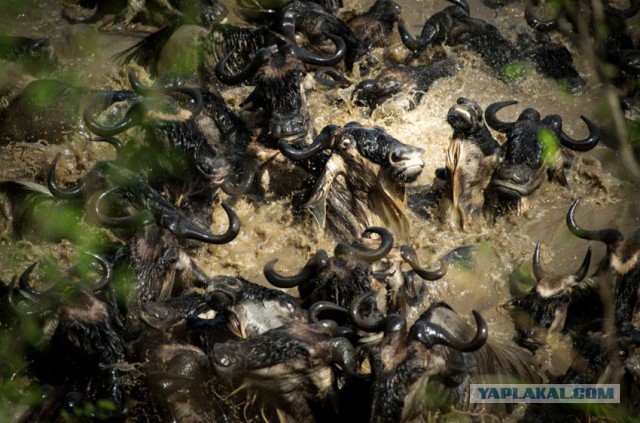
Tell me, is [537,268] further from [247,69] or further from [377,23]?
[377,23]

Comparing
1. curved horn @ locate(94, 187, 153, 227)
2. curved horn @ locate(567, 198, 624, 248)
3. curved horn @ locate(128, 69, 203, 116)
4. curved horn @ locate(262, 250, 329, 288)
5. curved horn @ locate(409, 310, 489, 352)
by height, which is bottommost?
curved horn @ locate(94, 187, 153, 227)

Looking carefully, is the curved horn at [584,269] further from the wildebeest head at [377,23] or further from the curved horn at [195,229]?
the wildebeest head at [377,23]

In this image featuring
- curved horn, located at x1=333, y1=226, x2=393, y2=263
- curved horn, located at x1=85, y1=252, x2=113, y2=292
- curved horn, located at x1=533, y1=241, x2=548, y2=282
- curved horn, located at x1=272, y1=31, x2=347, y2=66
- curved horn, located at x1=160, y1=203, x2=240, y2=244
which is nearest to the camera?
curved horn, located at x1=333, y1=226, x2=393, y2=263

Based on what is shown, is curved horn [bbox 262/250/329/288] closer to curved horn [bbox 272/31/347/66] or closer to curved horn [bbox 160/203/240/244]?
curved horn [bbox 160/203/240/244]

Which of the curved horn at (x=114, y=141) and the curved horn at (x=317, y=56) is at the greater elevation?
the curved horn at (x=317, y=56)

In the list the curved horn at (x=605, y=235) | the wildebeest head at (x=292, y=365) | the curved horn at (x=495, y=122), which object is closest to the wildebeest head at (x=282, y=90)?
the curved horn at (x=495, y=122)

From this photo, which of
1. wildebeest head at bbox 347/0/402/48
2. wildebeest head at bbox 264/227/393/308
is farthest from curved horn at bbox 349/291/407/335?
wildebeest head at bbox 347/0/402/48

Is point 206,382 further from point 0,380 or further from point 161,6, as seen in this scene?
point 161,6

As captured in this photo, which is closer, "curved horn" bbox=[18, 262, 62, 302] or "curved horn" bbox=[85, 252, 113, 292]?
"curved horn" bbox=[18, 262, 62, 302]
